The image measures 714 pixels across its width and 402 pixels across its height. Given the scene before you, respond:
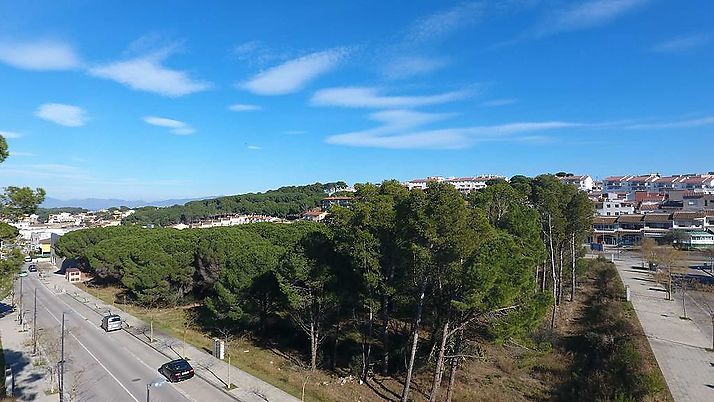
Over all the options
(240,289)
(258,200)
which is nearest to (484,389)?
(240,289)

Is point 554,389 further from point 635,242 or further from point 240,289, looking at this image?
point 635,242

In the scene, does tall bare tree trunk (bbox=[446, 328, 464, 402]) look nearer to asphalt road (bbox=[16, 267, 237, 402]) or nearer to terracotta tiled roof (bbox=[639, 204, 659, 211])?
asphalt road (bbox=[16, 267, 237, 402])

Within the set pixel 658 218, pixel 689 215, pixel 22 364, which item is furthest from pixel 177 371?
pixel 689 215

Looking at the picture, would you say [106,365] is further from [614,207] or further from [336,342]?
[614,207]

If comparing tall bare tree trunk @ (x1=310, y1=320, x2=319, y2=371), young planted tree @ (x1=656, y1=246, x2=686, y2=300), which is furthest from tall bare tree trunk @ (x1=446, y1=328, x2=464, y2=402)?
young planted tree @ (x1=656, y1=246, x2=686, y2=300)

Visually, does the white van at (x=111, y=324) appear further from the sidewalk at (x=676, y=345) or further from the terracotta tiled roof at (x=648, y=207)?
the terracotta tiled roof at (x=648, y=207)

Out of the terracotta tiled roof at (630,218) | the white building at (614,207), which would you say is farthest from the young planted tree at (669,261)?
the white building at (614,207)

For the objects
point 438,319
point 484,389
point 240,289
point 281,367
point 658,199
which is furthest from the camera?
point 658,199
